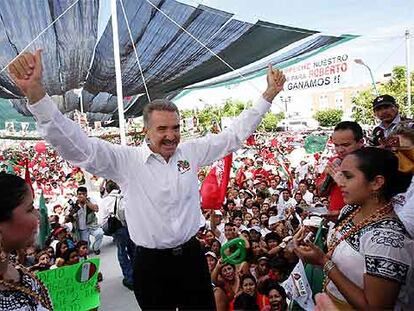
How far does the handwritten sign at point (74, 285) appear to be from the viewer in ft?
10.6

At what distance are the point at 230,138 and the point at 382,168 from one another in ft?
3.09

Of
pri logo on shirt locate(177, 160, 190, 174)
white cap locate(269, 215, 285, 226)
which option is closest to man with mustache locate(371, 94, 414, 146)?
pri logo on shirt locate(177, 160, 190, 174)

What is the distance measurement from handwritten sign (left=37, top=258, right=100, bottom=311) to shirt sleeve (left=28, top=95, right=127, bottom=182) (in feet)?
4.75

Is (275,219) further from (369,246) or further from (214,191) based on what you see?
(369,246)

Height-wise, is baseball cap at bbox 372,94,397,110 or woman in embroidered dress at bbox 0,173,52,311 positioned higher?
baseball cap at bbox 372,94,397,110

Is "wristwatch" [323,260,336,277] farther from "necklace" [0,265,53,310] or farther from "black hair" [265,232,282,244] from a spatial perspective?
"black hair" [265,232,282,244]

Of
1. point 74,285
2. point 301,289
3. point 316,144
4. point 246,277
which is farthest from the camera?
point 316,144

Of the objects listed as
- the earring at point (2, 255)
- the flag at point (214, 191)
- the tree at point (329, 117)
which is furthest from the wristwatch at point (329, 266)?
the tree at point (329, 117)

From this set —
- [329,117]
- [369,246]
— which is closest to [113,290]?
[369,246]

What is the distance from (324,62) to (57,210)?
5.95 metres

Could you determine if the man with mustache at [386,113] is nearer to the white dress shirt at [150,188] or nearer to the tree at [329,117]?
the white dress shirt at [150,188]

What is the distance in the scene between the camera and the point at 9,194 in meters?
1.22

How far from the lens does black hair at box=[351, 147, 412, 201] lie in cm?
162

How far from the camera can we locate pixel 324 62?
9641 mm
